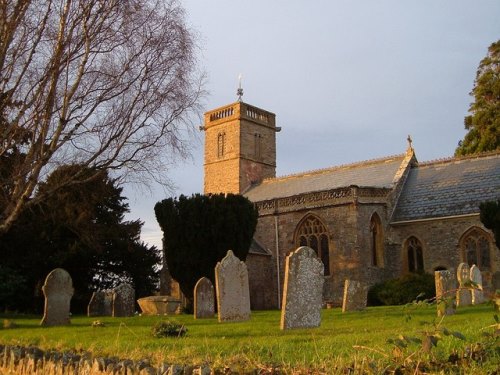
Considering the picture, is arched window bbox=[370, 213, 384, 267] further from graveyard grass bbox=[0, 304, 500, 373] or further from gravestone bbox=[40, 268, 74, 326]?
gravestone bbox=[40, 268, 74, 326]

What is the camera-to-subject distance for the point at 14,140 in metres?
10.3

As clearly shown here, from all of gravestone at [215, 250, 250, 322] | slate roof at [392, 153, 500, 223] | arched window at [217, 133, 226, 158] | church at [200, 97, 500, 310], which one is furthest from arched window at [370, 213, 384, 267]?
arched window at [217, 133, 226, 158]

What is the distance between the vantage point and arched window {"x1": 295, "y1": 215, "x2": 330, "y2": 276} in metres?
23.3

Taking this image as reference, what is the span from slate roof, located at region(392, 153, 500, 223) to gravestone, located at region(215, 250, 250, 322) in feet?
41.0

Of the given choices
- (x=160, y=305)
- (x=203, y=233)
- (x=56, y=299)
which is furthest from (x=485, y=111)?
(x=56, y=299)

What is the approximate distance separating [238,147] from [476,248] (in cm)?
1606

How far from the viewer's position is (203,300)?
13805 mm

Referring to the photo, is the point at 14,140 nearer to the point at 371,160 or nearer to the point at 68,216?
the point at 68,216

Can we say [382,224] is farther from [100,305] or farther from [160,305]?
[100,305]

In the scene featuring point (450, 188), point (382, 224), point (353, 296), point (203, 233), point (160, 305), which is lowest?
point (160, 305)

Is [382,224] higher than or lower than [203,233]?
higher

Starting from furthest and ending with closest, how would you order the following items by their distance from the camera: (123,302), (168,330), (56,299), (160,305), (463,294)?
(160,305) < (123,302) < (463,294) < (56,299) < (168,330)

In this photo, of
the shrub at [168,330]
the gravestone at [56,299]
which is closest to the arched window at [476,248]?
the gravestone at [56,299]

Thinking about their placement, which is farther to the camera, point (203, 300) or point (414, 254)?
point (414, 254)
